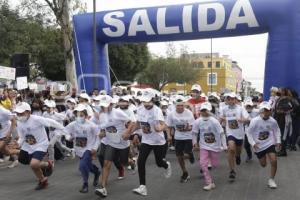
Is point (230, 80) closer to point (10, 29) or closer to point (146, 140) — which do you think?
point (10, 29)

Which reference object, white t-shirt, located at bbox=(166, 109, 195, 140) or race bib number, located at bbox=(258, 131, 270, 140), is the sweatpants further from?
race bib number, located at bbox=(258, 131, 270, 140)

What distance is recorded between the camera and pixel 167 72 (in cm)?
6425

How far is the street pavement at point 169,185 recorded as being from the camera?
8.15 metres

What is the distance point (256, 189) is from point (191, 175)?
182 cm

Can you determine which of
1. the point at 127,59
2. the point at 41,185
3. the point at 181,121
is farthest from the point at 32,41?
the point at 41,185

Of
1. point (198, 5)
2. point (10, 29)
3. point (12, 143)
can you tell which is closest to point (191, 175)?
point (12, 143)

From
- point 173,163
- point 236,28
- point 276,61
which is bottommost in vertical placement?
point 173,163

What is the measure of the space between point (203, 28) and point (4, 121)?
325 inches

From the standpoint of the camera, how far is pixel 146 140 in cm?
857

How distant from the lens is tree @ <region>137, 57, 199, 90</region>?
210 feet

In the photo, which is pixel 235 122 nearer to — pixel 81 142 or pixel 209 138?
pixel 209 138

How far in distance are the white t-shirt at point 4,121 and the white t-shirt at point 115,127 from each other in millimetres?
2545

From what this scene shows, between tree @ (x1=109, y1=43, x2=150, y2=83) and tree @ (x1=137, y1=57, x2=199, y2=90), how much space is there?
1315 centimetres

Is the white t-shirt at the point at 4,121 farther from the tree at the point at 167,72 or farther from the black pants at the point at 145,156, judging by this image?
the tree at the point at 167,72
